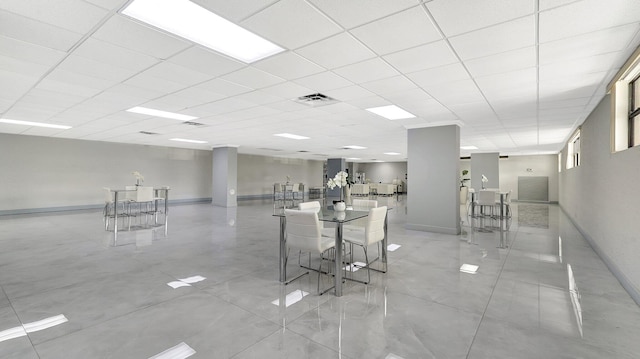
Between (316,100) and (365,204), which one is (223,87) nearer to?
(316,100)

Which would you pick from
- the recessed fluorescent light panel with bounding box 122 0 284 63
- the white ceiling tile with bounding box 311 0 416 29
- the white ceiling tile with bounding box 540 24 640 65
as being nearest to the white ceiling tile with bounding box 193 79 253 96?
the recessed fluorescent light panel with bounding box 122 0 284 63

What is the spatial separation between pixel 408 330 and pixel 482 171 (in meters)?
13.7

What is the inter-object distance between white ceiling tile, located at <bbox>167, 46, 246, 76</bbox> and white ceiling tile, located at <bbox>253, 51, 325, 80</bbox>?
277mm

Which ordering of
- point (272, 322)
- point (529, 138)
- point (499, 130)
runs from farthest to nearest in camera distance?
point (529, 138) < point (499, 130) < point (272, 322)

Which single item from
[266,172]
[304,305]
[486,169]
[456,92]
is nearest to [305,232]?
[304,305]

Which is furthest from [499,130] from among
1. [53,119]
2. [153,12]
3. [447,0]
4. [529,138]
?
[53,119]

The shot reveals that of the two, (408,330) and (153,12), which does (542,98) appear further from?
(153,12)

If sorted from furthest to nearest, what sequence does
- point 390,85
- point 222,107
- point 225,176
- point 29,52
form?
point 225,176
point 222,107
point 390,85
point 29,52

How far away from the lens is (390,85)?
144 inches

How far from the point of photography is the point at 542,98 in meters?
4.21

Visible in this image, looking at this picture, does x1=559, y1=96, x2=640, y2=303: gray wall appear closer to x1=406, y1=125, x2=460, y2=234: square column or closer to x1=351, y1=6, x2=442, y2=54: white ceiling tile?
x1=406, y1=125, x2=460, y2=234: square column

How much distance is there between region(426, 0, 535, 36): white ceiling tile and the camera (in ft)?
6.34

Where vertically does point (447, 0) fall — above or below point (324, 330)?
above

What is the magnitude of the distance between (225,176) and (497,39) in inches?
393
